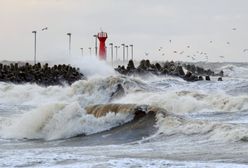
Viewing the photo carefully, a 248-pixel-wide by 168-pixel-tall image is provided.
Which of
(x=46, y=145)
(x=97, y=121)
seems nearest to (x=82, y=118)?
(x=97, y=121)

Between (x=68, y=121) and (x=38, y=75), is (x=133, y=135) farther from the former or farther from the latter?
(x=38, y=75)

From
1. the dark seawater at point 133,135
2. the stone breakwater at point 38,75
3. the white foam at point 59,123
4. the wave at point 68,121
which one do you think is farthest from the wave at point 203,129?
the stone breakwater at point 38,75

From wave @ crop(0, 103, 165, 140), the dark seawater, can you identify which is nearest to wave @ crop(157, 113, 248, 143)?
the dark seawater

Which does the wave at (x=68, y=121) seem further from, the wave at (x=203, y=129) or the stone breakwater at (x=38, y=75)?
the stone breakwater at (x=38, y=75)

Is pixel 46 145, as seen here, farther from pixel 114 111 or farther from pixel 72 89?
pixel 72 89

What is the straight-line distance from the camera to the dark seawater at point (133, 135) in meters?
11.6

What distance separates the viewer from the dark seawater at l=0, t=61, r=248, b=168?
11.6 meters

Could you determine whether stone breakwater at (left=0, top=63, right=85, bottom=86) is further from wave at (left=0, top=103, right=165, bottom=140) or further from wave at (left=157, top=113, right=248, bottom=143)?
wave at (left=157, top=113, right=248, bottom=143)

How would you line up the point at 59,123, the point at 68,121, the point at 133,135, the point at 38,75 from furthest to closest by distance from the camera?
the point at 38,75 < the point at 68,121 < the point at 59,123 < the point at 133,135

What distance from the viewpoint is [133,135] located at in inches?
669

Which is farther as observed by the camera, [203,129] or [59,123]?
[59,123]

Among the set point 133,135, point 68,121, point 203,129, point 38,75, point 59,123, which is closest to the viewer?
point 203,129

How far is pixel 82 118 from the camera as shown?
753 inches

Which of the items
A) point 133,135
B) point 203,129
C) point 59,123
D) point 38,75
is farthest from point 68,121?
point 38,75
